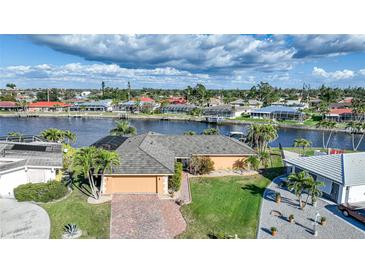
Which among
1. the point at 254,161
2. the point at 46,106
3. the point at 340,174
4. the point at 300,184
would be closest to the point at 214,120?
the point at 254,161

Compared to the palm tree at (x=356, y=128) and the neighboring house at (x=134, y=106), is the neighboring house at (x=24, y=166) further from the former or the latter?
the neighboring house at (x=134, y=106)

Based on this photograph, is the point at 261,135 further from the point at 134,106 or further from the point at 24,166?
the point at 134,106

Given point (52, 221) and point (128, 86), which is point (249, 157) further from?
point (128, 86)

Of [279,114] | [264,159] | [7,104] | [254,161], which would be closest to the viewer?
[254,161]

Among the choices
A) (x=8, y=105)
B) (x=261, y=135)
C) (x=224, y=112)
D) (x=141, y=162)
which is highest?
(x=224, y=112)

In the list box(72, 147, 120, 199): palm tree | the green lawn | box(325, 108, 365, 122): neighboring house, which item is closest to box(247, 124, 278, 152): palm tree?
box(72, 147, 120, 199): palm tree

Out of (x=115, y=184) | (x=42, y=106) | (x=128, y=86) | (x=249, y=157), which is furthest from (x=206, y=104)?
(x=115, y=184)
